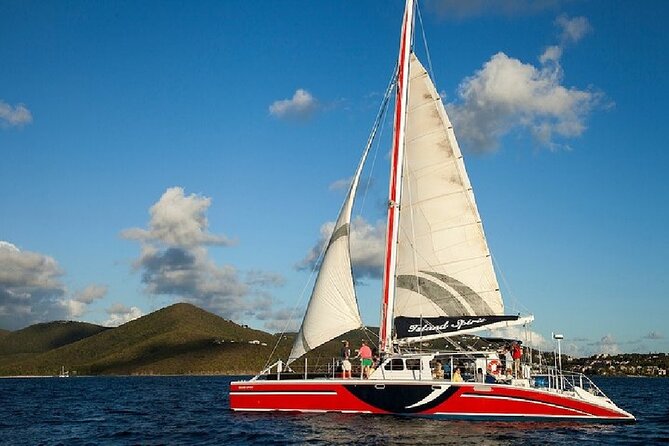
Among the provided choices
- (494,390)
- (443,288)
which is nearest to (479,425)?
(494,390)

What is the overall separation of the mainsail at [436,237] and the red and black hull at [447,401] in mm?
2792

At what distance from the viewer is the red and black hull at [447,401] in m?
31.3

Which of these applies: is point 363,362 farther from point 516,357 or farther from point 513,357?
point 516,357

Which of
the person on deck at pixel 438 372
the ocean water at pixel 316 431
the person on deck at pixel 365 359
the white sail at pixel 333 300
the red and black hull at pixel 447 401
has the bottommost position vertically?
the ocean water at pixel 316 431

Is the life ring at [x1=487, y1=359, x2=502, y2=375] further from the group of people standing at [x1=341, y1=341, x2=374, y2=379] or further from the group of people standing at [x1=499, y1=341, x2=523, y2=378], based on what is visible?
the group of people standing at [x1=341, y1=341, x2=374, y2=379]

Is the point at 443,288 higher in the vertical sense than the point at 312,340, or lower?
higher

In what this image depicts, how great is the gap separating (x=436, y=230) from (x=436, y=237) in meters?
0.33

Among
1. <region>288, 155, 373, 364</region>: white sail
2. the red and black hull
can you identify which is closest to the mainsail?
<region>288, 155, 373, 364</region>: white sail

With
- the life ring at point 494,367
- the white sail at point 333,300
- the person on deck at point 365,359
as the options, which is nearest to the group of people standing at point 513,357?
the life ring at point 494,367

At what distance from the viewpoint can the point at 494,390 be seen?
3144 centimetres

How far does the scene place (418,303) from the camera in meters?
34.7

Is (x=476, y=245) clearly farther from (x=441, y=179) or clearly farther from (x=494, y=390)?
(x=494, y=390)

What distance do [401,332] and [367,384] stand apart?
2878 millimetres

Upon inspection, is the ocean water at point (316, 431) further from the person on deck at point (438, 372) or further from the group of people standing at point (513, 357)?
the group of people standing at point (513, 357)
